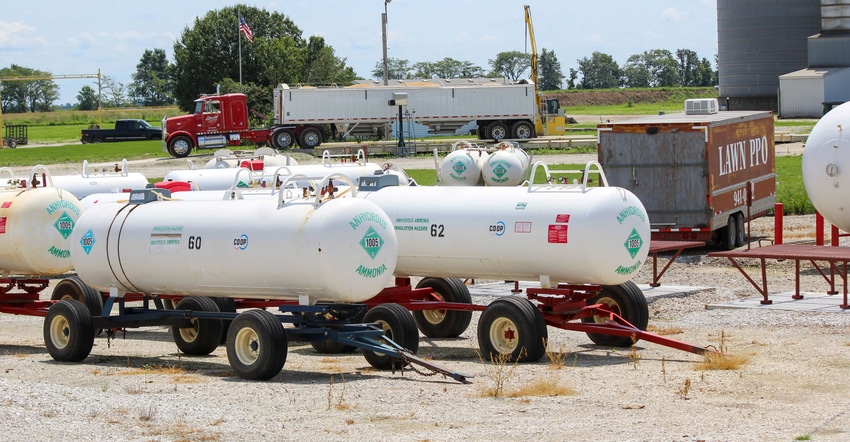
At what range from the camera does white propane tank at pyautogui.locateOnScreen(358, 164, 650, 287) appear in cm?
1420

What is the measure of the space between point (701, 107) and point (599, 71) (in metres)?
161

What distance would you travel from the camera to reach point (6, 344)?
56.1 ft

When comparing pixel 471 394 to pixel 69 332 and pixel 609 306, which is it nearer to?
pixel 609 306

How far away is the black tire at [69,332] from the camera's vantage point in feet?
48.7

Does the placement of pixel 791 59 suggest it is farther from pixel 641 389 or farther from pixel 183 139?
pixel 641 389

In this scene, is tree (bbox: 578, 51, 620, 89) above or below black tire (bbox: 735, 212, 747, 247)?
above

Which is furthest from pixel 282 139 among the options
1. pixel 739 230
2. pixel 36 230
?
pixel 36 230

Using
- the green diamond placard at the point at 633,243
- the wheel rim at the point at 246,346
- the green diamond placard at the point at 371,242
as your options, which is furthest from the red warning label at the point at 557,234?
the wheel rim at the point at 246,346

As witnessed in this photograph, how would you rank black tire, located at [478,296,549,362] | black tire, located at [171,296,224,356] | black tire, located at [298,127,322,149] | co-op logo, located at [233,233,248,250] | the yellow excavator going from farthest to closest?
the yellow excavator < black tire, located at [298,127,322,149] < black tire, located at [171,296,224,356] < black tire, located at [478,296,549,362] < co-op logo, located at [233,233,248,250]

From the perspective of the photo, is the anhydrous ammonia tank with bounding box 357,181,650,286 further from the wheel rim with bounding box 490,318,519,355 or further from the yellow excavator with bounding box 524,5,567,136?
the yellow excavator with bounding box 524,5,567,136

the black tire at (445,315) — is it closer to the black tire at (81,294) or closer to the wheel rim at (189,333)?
the wheel rim at (189,333)

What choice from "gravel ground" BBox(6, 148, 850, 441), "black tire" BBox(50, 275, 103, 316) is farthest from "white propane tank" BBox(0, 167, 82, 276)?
"gravel ground" BBox(6, 148, 850, 441)

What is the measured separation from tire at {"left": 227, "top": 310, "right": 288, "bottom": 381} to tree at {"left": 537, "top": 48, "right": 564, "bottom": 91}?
553 ft

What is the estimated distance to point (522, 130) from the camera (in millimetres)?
65125
